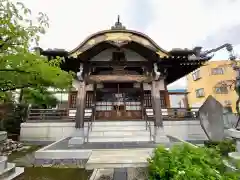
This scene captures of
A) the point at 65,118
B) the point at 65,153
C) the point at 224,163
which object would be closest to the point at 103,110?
the point at 65,118

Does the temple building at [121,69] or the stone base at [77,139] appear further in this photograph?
the temple building at [121,69]

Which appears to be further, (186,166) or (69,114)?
(69,114)

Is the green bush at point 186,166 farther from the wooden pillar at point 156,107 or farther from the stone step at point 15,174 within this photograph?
the wooden pillar at point 156,107

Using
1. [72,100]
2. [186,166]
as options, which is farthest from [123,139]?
[186,166]

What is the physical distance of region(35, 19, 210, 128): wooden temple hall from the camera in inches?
315

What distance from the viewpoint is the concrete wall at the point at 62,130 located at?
32.2 ft

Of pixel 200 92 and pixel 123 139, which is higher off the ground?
pixel 200 92

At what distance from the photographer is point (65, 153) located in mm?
5656

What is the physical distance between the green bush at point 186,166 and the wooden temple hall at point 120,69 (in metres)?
4.76

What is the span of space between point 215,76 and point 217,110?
775 inches

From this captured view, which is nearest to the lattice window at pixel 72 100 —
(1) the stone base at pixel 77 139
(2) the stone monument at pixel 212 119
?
(1) the stone base at pixel 77 139

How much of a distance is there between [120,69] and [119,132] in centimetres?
345

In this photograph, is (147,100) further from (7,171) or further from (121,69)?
(7,171)

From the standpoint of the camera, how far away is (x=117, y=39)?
7816 mm
